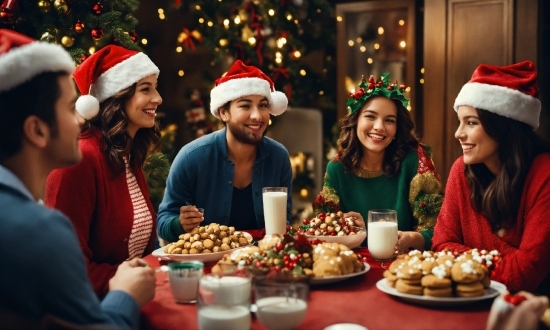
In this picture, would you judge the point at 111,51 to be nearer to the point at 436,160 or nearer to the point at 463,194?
the point at 463,194

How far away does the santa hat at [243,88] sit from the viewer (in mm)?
3141

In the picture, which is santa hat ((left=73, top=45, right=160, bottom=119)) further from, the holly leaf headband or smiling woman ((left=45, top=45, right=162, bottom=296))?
the holly leaf headband

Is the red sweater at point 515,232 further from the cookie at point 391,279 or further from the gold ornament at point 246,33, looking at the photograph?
the gold ornament at point 246,33

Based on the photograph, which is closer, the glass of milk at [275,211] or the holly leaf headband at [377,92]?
the glass of milk at [275,211]

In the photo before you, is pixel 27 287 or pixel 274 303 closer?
pixel 27 287

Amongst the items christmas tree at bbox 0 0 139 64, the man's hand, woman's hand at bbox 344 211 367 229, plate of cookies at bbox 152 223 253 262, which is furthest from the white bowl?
christmas tree at bbox 0 0 139 64

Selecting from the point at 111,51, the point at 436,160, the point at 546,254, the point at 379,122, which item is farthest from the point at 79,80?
the point at 436,160

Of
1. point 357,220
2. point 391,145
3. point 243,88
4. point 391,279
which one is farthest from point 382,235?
Answer: point 243,88

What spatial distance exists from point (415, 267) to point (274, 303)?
0.48 m

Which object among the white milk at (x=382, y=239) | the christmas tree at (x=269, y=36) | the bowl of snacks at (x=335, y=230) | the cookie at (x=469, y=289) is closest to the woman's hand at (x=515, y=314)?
the cookie at (x=469, y=289)

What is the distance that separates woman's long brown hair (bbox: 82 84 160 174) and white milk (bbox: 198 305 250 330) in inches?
46.0

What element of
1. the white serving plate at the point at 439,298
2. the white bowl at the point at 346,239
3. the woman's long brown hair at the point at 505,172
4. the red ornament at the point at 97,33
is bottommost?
the white serving plate at the point at 439,298

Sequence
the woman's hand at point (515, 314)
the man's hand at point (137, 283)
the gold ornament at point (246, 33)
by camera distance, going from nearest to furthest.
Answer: the woman's hand at point (515, 314)
the man's hand at point (137, 283)
the gold ornament at point (246, 33)

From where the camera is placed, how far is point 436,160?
4809 mm
